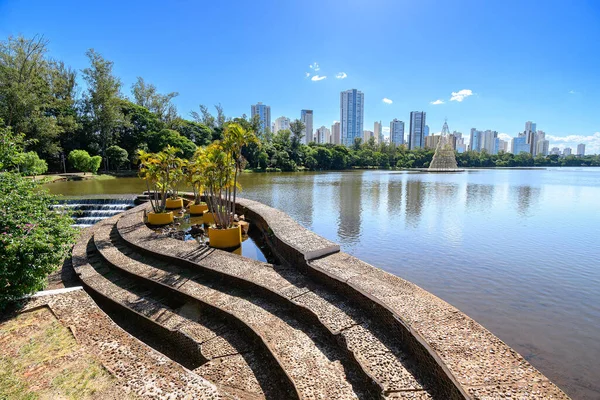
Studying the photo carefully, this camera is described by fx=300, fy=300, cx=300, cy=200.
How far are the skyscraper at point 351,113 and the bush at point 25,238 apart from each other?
451ft

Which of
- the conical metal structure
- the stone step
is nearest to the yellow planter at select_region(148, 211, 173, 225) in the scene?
the stone step

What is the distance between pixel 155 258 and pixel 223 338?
12.6 feet

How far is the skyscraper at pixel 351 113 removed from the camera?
452 ft

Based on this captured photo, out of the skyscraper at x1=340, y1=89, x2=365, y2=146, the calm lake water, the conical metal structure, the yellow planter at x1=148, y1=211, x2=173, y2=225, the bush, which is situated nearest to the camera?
the bush

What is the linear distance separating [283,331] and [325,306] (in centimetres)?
75

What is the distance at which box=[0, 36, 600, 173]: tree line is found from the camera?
95.4ft

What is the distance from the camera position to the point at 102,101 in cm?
3803

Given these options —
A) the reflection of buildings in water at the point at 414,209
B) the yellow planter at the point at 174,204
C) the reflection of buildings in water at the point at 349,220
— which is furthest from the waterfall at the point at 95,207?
the reflection of buildings in water at the point at 414,209

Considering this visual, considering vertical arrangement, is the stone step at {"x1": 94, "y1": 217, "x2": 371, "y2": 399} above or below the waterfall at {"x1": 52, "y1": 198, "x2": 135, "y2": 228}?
below

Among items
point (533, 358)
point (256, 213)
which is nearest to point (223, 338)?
point (533, 358)

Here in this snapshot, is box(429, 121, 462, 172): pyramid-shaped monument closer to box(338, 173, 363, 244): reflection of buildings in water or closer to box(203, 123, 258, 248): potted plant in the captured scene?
box(338, 173, 363, 244): reflection of buildings in water

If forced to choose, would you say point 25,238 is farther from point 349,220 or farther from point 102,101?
point 102,101

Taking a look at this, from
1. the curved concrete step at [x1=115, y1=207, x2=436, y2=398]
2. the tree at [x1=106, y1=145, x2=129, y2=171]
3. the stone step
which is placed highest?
the tree at [x1=106, y1=145, x2=129, y2=171]

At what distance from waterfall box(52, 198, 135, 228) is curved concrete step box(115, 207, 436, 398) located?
19.7ft
